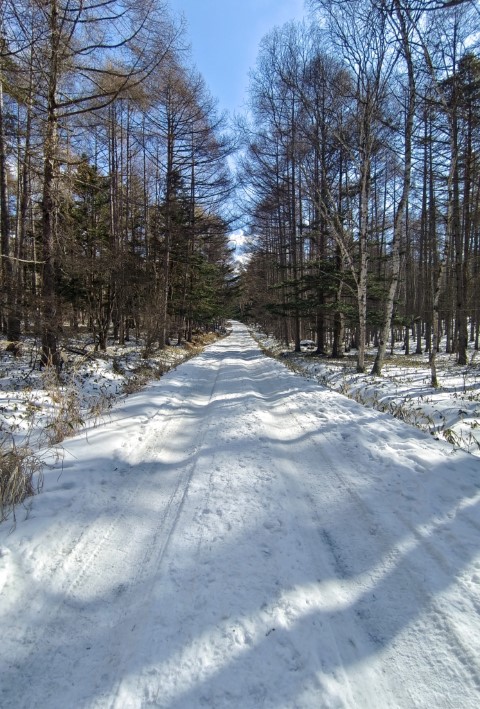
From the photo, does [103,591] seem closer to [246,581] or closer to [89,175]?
[246,581]

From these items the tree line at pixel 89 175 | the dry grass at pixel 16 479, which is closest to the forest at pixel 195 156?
the tree line at pixel 89 175

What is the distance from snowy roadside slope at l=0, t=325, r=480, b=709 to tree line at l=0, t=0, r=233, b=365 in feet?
16.4

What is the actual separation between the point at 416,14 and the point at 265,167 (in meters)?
10.1

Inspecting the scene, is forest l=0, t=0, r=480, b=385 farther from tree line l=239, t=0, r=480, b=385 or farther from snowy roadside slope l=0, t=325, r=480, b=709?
snowy roadside slope l=0, t=325, r=480, b=709

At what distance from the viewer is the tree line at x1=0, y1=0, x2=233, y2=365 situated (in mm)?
7152

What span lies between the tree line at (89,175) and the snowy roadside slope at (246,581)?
16.4 feet

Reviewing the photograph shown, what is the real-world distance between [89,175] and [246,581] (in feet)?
44.2

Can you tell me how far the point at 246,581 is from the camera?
2.43 metres

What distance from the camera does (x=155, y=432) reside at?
5391 millimetres

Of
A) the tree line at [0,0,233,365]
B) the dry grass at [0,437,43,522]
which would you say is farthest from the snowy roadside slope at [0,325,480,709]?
the tree line at [0,0,233,365]

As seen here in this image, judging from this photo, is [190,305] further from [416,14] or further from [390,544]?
[390,544]

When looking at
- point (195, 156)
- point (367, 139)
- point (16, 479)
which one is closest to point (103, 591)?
point (16, 479)

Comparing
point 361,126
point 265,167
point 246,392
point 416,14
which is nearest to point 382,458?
point 246,392

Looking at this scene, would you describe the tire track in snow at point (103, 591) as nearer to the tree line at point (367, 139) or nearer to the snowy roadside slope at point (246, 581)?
the snowy roadside slope at point (246, 581)
